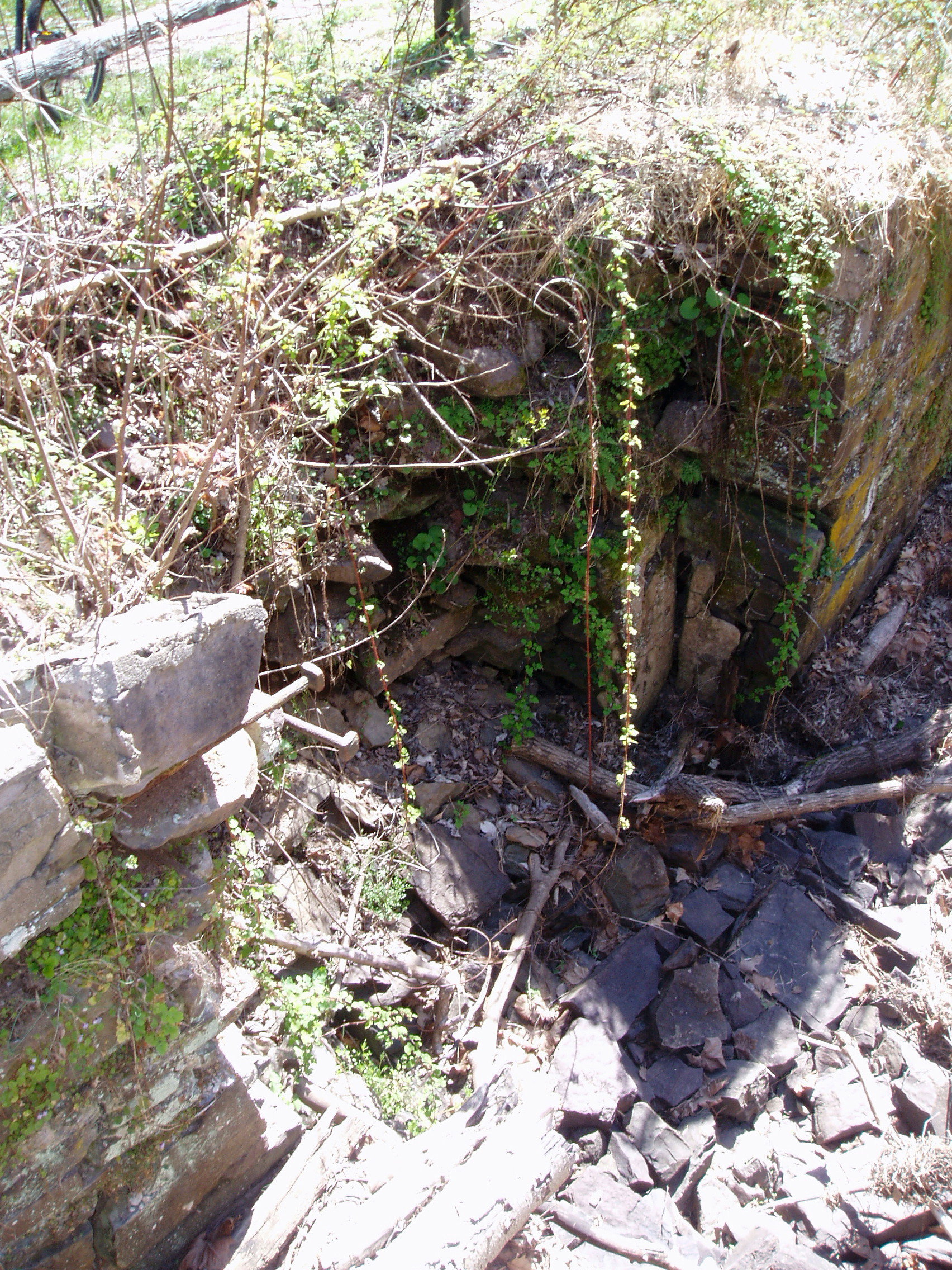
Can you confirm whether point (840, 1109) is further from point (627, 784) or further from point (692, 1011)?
point (627, 784)

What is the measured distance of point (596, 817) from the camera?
15.8ft

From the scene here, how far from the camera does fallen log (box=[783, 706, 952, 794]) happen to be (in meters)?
5.12

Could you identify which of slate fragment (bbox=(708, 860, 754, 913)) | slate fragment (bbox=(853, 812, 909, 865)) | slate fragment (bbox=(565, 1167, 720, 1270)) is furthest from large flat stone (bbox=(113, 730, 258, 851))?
slate fragment (bbox=(853, 812, 909, 865))

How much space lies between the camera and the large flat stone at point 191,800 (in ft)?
7.59

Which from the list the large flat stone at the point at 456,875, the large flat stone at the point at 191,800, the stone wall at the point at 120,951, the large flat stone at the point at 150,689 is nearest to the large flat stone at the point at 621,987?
the large flat stone at the point at 456,875

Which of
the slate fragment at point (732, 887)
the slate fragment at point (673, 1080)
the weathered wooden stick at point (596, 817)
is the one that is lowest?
the slate fragment at point (673, 1080)

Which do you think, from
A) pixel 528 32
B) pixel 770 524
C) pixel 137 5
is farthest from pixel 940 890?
pixel 137 5

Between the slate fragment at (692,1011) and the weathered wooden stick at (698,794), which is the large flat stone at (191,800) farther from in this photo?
the weathered wooden stick at (698,794)

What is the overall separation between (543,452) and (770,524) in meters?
1.46

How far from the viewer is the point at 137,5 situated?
21.7ft

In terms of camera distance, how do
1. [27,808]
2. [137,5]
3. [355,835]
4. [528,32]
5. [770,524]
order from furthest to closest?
1. [137,5]
2. [528,32]
3. [770,524]
4. [355,835]
5. [27,808]

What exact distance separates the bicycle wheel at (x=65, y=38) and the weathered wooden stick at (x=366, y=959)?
4.62 metres

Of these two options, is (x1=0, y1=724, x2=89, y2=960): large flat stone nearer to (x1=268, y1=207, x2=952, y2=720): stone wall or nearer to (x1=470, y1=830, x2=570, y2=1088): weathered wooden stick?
(x1=268, y1=207, x2=952, y2=720): stone wall

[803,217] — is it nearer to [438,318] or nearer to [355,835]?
[438,318]
